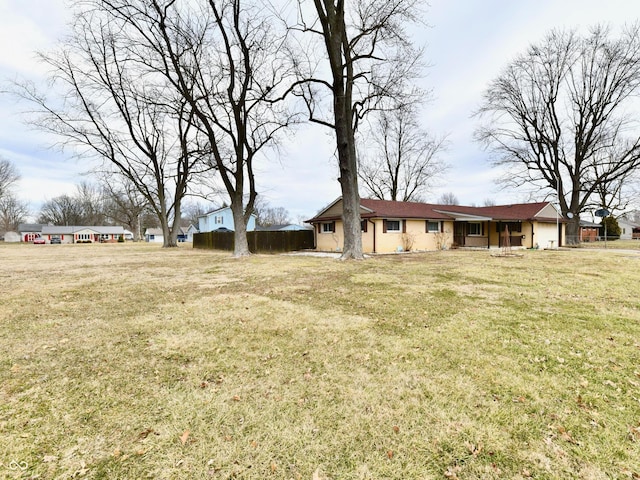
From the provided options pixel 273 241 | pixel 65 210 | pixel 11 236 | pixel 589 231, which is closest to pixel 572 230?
pixel 589 231

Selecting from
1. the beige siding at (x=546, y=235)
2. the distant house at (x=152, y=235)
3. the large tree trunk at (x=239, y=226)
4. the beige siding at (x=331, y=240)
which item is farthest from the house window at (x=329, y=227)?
the distant house at (x=152, y=235)

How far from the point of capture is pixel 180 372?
331 centimetres

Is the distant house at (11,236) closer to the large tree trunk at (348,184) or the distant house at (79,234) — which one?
the distant house at (79,234)

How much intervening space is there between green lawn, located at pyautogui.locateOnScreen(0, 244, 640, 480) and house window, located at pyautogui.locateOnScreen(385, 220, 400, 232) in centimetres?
1264

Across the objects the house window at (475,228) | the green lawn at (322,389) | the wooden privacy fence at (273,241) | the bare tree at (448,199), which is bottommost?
the green lawn at (322,389)

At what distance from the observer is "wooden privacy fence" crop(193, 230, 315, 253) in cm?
2102

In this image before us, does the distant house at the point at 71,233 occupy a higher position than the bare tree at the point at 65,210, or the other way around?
the bare tree at the point at 65,210

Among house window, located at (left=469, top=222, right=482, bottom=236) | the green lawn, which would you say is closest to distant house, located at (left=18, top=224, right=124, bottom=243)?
Answer: house window, located at (left=469, top=222, right=482, bottom=236)

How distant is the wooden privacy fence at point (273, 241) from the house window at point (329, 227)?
1849mm

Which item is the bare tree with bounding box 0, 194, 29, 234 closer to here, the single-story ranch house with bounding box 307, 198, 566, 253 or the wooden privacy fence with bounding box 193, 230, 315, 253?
Result: the wooden privacy fence with bounding box 193, 230, 315, 253

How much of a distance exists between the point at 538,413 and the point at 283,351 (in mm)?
2684

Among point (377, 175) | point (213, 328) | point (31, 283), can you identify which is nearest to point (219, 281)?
point (213, 328)

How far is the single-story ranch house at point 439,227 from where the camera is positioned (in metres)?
18.6

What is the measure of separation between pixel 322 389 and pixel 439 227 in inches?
802
